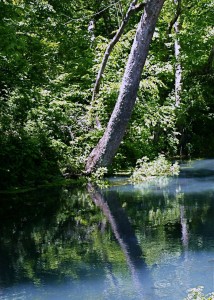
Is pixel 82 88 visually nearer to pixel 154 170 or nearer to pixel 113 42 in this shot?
pixel 113 42

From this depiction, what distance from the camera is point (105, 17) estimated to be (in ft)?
54.6

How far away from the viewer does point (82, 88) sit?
1261 cm

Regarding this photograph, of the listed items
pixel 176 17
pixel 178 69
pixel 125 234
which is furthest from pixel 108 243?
pixel 176 17

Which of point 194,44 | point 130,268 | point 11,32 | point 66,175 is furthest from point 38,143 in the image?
point 194,44

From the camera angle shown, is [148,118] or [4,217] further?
[148,118]

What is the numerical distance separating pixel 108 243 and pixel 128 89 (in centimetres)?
487

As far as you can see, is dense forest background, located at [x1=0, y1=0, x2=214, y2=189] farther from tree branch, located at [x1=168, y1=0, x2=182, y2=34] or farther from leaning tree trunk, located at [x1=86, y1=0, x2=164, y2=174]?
leaning tree trunk, located at [x1=86, y1=0, x2=164, y2=174]

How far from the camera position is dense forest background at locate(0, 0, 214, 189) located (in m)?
8.81

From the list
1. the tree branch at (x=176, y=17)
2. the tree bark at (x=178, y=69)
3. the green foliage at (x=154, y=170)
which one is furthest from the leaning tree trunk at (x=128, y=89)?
the tree branch at (x=176, y=17)

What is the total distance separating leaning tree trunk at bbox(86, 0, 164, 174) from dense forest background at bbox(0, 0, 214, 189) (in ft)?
1.63

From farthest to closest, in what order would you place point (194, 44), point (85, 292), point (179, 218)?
point (194, 44), point (179, 218), point (85, 292)

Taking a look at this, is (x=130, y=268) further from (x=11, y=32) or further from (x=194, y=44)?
(x=194, y=44)

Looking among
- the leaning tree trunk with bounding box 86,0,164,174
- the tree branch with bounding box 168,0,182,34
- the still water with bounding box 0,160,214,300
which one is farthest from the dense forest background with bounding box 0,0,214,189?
the still water with bounding box 0,160,214,300

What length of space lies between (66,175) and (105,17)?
8775mm
